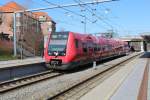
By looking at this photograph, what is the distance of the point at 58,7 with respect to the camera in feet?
103

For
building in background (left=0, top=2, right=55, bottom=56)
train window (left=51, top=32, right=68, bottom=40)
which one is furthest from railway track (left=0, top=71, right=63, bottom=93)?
building in background (left=0, top=2, right=55, bottom=56)

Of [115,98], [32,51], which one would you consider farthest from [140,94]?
[32,51]

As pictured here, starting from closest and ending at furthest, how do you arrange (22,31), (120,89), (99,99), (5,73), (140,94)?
(99,99) < (140,94) < (120,89) < (5,73) < (22,31)

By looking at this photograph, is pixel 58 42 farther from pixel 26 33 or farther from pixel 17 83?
pixel 26 33

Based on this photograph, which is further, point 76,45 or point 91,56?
point 91,56

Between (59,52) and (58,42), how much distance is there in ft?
2.92

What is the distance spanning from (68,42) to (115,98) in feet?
41.9

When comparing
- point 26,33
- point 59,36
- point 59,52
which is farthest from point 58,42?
point 26,33

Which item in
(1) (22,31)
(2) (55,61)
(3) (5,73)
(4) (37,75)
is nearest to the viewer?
(3) (5,73)

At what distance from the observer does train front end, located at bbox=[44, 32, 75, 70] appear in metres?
25.0

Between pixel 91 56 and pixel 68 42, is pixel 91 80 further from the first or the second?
pixel 91 56

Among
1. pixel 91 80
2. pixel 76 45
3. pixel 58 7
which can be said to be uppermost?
pixel 58 7

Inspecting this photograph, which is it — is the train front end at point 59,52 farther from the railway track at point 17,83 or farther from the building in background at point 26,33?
the building in background at point 26,33

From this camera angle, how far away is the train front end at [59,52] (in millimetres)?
24953
